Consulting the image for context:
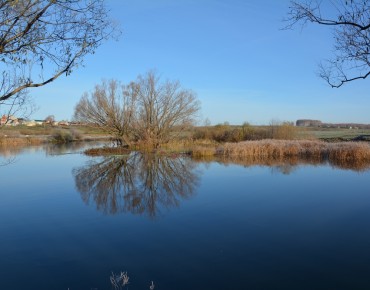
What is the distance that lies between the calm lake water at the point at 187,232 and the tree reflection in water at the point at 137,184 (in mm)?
63

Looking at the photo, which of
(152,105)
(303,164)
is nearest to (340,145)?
(303,164)

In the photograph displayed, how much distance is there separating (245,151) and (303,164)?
15.7ft

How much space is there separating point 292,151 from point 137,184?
1434 centimetres

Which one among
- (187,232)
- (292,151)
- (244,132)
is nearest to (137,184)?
(187,232)

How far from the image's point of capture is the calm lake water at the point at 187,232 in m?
5.92

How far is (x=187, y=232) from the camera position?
27.3ft

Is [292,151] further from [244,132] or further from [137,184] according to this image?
[137,184]

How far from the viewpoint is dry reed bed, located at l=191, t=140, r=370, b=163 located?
23.2 metres

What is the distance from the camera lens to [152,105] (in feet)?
101

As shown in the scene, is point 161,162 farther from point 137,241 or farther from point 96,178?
point 137,241

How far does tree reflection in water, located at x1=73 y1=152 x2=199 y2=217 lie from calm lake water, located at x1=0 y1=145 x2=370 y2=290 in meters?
0.06

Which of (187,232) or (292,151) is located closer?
(187,232)

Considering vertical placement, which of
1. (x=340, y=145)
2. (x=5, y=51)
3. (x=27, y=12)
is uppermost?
(x=27, y=12)

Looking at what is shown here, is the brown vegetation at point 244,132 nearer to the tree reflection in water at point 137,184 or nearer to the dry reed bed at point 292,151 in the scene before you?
the dry reed bed at point 292,151
